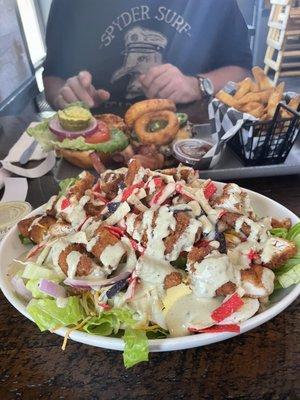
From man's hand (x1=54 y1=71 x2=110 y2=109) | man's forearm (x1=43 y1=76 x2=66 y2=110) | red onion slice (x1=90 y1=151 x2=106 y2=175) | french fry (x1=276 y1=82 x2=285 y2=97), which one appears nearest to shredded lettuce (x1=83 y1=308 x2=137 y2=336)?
red onion slice (x1=90 y1=151 x2=106 y2=175)

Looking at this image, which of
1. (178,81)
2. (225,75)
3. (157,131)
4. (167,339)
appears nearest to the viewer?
(167,339)

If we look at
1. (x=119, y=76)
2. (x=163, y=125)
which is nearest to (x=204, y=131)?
(x=163, y=125)

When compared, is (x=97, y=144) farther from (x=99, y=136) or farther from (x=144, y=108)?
(x=144, y=108)

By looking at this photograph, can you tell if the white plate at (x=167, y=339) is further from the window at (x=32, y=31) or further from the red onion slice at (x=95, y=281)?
the window at (x=32, y=31)

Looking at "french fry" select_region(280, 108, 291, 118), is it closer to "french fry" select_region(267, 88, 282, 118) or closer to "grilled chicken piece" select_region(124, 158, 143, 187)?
"french fry" select_region(267, 88, 282, 118)

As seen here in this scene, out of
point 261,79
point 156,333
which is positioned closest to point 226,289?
point 156,333

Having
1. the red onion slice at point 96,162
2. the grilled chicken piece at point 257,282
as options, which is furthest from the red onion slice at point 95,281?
the red onion slice at point 96,162
